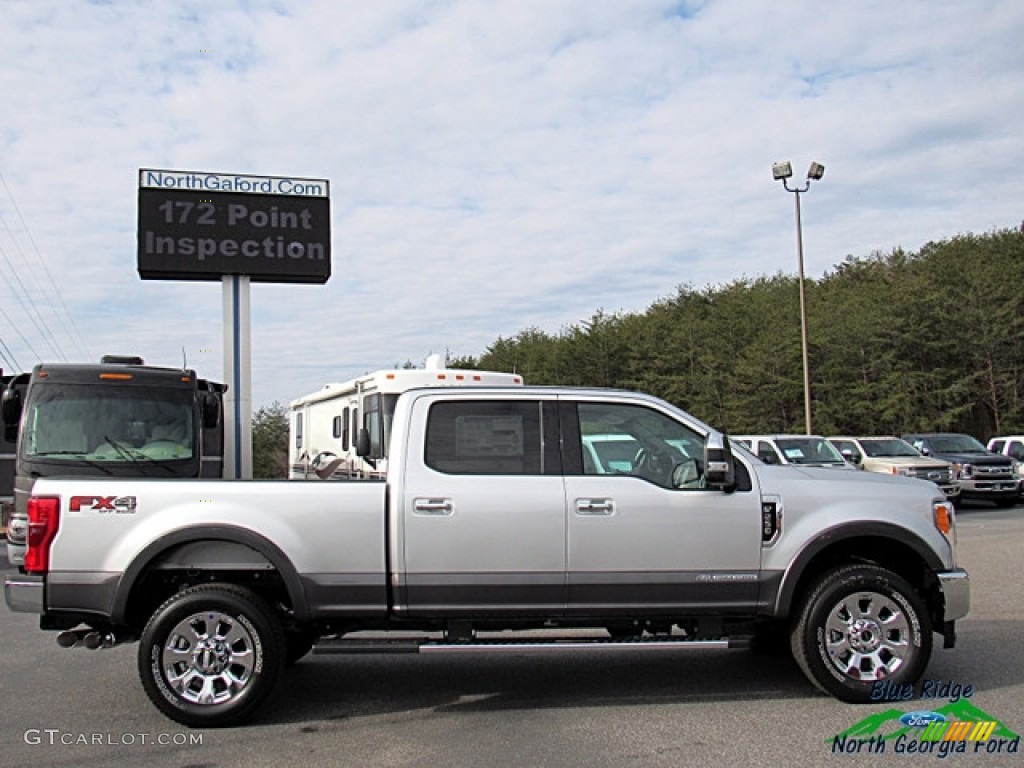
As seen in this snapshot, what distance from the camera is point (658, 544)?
20.4 feet

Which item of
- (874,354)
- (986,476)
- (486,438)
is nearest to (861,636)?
(486,438)

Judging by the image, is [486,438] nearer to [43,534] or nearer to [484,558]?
[484,558]

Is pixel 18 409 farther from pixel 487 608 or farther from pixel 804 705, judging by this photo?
pixel 804 705

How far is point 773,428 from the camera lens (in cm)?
→ 4294

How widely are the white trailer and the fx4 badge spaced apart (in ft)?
19.6

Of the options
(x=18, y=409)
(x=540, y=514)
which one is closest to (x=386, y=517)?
(x=540, y=514)

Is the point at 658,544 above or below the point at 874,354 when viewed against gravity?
below

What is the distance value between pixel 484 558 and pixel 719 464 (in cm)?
154

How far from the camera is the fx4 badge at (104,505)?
6.05 meters

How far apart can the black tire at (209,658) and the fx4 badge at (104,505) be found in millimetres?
613

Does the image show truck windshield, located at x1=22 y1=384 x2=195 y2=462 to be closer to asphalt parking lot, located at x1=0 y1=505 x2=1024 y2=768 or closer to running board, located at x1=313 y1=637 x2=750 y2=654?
asphalt parking lot, located at x1=0 y1=505 x2=1024 y2=768

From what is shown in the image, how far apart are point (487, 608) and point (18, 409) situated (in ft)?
26.2

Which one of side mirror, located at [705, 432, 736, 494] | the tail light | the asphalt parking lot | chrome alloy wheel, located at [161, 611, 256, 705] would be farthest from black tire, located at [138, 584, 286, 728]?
side mirror, located at [705, 432, 736, 494]

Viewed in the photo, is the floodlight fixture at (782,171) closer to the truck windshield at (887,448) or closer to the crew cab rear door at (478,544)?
the truck windshield at (887,448)
